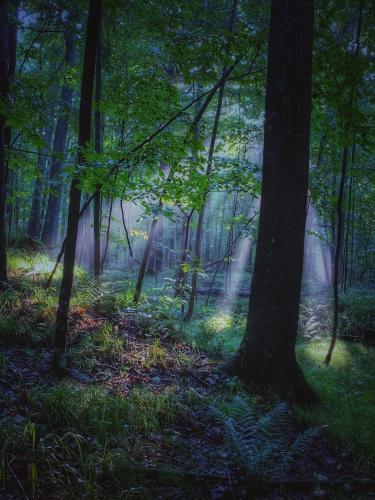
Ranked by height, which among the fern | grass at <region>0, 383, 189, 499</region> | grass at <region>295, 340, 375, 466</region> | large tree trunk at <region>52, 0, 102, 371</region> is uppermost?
large tree trunk at <region>52, 0, 102, 371</region>

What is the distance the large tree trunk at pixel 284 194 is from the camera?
4.89 meters

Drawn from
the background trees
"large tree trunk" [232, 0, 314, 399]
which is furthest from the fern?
the background trees

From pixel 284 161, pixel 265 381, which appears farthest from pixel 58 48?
pixel 265 381

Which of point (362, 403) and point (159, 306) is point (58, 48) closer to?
point (159, 306)

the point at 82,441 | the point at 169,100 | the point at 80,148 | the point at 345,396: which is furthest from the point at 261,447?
the point at 169,100

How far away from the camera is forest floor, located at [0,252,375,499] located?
8.91ft

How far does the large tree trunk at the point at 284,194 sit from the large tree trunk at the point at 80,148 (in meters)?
2.75

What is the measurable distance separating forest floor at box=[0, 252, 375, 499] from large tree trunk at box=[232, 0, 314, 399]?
66 centimetres

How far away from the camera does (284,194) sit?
4.92 meters

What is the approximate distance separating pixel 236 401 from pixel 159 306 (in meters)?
4.79

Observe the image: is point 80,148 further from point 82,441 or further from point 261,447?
point 261,447

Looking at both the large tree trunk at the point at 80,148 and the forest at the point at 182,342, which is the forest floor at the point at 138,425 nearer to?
the forest at the point at 182,342

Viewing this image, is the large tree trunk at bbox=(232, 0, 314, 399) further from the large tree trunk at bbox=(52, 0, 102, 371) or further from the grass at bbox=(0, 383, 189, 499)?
the large tree trunk at bbox=(52, 0, 102, 371)

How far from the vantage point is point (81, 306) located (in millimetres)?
6992
